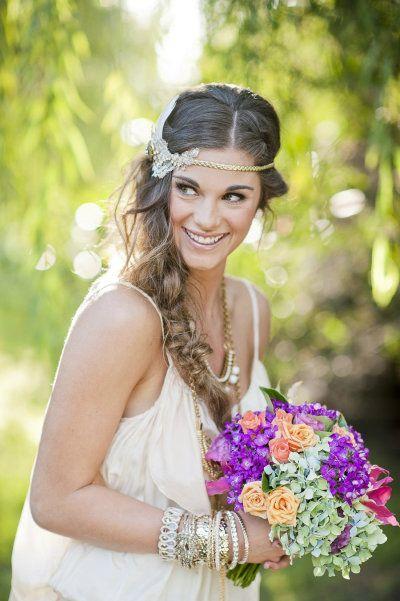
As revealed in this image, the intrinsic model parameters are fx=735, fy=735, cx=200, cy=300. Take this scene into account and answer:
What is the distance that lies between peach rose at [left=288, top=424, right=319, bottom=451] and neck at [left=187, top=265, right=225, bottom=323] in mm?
662

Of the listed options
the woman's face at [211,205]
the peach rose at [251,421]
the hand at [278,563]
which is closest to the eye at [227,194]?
the woman's face at [211,205]

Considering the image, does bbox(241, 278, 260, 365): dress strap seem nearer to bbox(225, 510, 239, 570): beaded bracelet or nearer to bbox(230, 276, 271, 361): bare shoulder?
bbox(230, 276, 271, 361): bare shoulder

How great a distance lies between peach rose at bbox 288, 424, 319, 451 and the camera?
1888 millimetres

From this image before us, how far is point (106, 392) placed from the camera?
1.88 metres

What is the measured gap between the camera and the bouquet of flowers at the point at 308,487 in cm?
184

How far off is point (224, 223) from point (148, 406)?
0.57 metres

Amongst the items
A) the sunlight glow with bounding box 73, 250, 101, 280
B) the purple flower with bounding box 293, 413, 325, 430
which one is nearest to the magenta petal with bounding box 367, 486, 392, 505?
the purple flower with bounding box 293, 413, 325, 430

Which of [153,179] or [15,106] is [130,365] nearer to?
[153,179]

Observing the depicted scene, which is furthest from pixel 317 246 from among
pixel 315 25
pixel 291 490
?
pixel 291 490

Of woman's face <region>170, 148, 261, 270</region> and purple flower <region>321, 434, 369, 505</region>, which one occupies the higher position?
woman's face <region>170, 148, 261, 270</region>

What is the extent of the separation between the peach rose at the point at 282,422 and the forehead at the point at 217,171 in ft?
2.17

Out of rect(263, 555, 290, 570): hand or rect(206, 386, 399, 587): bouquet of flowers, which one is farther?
rect(263, 555, 290, 570): hand

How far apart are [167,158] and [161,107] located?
1534mm

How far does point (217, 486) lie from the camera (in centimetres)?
202
